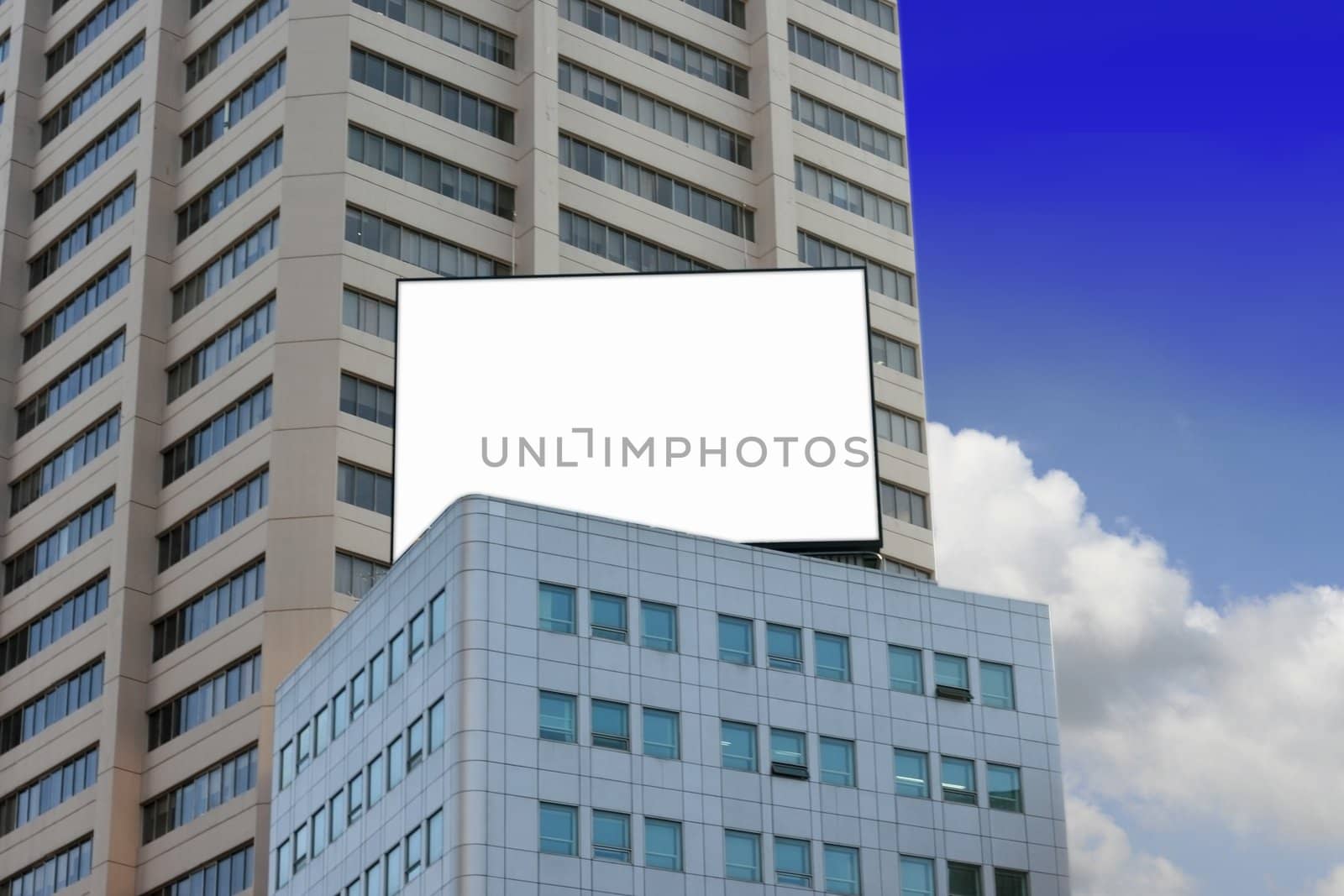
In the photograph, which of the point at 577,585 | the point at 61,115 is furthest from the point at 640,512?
the point at 61,115

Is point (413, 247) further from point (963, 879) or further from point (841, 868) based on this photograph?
point (963, 879)

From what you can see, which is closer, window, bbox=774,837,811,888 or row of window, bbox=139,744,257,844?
window, bbox=774,837,811,888

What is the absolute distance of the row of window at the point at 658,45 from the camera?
127812mm

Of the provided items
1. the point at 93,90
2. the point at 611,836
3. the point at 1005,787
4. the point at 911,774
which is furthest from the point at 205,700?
the point at 93,90

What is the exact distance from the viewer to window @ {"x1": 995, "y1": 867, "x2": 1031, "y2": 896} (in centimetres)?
8944

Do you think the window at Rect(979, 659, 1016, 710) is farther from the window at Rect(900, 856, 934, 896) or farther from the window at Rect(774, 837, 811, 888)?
the window at Rect(774, 837, 811, 888)

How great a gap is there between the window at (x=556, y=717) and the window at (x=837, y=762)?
992cm

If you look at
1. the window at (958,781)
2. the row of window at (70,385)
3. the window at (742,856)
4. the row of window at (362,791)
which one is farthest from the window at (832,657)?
the row of window at (70,385)

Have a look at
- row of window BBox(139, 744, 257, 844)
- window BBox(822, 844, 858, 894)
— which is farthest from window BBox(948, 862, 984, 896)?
row of window BBox(139, 744, 257, 844)

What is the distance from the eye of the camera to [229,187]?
390 feet

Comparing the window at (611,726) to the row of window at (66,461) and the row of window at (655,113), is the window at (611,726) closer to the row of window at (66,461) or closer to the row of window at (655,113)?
the row of window at (66,461)

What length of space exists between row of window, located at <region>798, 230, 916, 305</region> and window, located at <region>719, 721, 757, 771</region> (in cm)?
4761

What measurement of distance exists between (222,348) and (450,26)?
19.5 m

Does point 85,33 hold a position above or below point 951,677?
above
